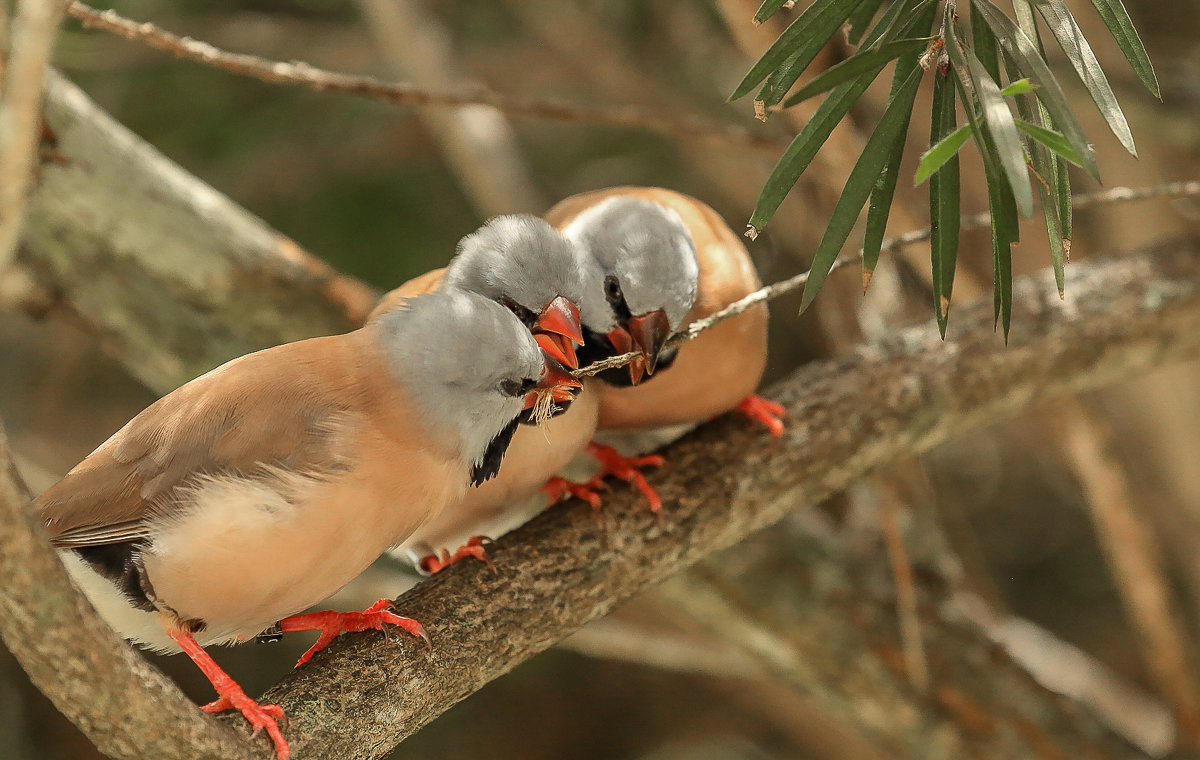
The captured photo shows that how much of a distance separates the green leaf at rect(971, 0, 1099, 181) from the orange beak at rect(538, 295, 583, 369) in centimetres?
70

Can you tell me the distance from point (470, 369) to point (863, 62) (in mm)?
624

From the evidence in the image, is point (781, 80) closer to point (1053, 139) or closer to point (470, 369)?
point (1053, 139)

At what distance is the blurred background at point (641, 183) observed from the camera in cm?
323

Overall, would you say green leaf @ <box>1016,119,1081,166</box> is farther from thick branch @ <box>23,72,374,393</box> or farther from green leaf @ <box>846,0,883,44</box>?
thick branch @ <box>23,72,374,393</box>

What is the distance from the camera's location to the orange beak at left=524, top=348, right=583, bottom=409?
1526 mm

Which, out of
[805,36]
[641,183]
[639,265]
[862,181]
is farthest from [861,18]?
[641,183]

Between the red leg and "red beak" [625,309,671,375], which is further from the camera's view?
"red beak" [625,309,671,375]

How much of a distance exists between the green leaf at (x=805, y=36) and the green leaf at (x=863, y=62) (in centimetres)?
8

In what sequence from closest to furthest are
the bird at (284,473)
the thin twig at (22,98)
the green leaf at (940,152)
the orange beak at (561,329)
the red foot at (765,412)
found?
the thin twig at (22,98)
the green leaf at (940,152)
the bird at (284,473)
the orange beak at (561,329)
the red foot at (765,412)

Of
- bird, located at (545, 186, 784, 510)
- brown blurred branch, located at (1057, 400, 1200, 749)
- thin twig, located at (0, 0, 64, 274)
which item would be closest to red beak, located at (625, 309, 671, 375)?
bird, located at (545, 186, 784, 510)

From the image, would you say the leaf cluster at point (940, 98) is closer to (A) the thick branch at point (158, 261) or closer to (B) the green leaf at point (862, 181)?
(B) the green leaf at point (862, 181)

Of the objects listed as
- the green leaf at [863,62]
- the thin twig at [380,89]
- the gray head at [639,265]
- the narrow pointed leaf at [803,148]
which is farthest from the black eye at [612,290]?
the thin twig at [380,89]

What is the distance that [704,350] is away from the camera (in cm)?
199

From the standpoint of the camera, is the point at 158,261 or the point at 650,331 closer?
the point at 650,331
